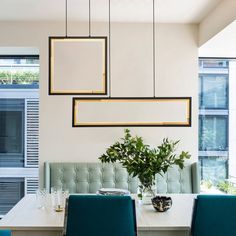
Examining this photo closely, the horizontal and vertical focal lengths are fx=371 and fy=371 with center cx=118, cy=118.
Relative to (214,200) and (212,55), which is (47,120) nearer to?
(212,55)

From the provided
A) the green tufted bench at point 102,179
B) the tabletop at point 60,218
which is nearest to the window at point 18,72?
the green tufted bench at point 102,179

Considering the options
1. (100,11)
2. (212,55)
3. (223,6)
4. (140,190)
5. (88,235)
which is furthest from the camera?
(212,55)

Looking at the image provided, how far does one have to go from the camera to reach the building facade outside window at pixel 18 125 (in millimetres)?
5098

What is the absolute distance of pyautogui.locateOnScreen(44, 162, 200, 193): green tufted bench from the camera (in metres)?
4.44

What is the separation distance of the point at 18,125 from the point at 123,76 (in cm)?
164

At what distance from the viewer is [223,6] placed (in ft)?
12.3

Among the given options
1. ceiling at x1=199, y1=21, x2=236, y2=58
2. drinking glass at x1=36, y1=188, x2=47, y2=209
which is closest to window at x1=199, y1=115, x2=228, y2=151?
ceiling at x1=199, y1=21, x2=236, y2=58

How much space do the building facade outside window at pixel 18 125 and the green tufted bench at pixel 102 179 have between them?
2.43 ft

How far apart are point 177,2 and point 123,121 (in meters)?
1.55

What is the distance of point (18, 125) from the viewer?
5.14m

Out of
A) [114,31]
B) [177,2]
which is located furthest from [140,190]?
[114,31]

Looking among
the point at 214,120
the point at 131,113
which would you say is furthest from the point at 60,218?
the point at 214,120

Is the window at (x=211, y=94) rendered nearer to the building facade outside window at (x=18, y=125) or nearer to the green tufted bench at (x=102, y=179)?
the green tufted bench at (x=102, y=179)

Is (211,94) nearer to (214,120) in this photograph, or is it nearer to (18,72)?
(214,120)
